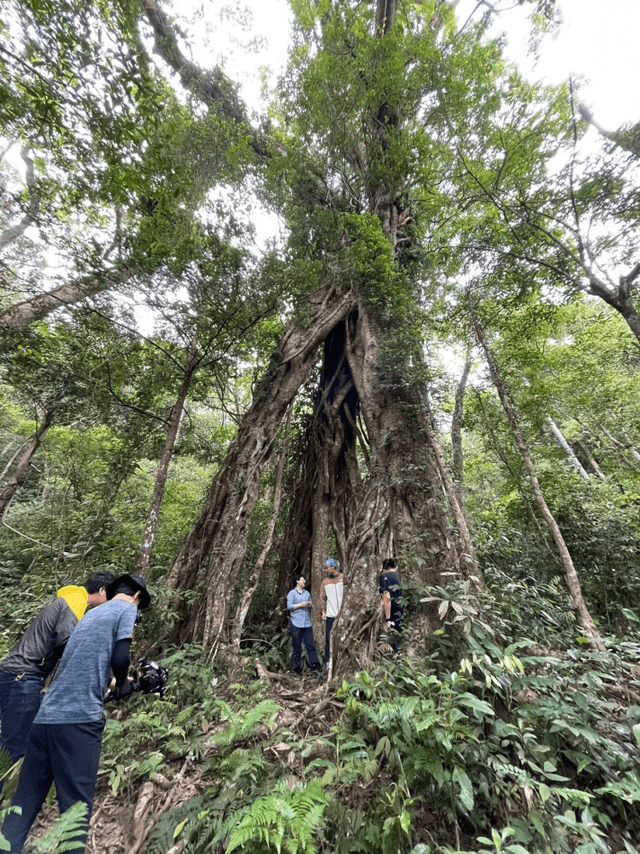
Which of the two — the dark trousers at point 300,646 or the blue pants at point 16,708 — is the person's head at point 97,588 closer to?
the blue pants at point 16,708

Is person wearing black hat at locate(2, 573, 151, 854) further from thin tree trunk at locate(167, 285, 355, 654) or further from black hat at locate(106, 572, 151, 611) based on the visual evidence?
thin tree trunk at locate(167, 285, 355, 654)

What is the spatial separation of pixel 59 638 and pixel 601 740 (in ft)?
11.1

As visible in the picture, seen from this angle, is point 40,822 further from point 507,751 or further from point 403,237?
point 403,237

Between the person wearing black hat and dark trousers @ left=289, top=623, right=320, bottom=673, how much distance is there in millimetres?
3160

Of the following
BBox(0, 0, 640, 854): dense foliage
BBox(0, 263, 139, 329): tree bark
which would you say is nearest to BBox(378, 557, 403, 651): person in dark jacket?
BBox(0, 0, 640, 854): dense foliage

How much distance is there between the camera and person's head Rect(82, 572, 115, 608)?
2467 millimetres

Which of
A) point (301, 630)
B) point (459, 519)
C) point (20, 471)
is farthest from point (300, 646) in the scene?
point (20, 471)

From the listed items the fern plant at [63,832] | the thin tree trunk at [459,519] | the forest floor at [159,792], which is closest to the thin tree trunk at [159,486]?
the forest floor at [159,792]

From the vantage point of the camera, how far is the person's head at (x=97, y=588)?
2.47 meters

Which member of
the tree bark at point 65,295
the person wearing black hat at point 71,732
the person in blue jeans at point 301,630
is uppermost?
the tree bark at point 65,295

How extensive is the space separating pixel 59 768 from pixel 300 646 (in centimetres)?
344

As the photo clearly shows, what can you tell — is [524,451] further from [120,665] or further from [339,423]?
[120,665]

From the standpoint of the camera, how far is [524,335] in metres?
5.94

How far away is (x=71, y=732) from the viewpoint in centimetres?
189
